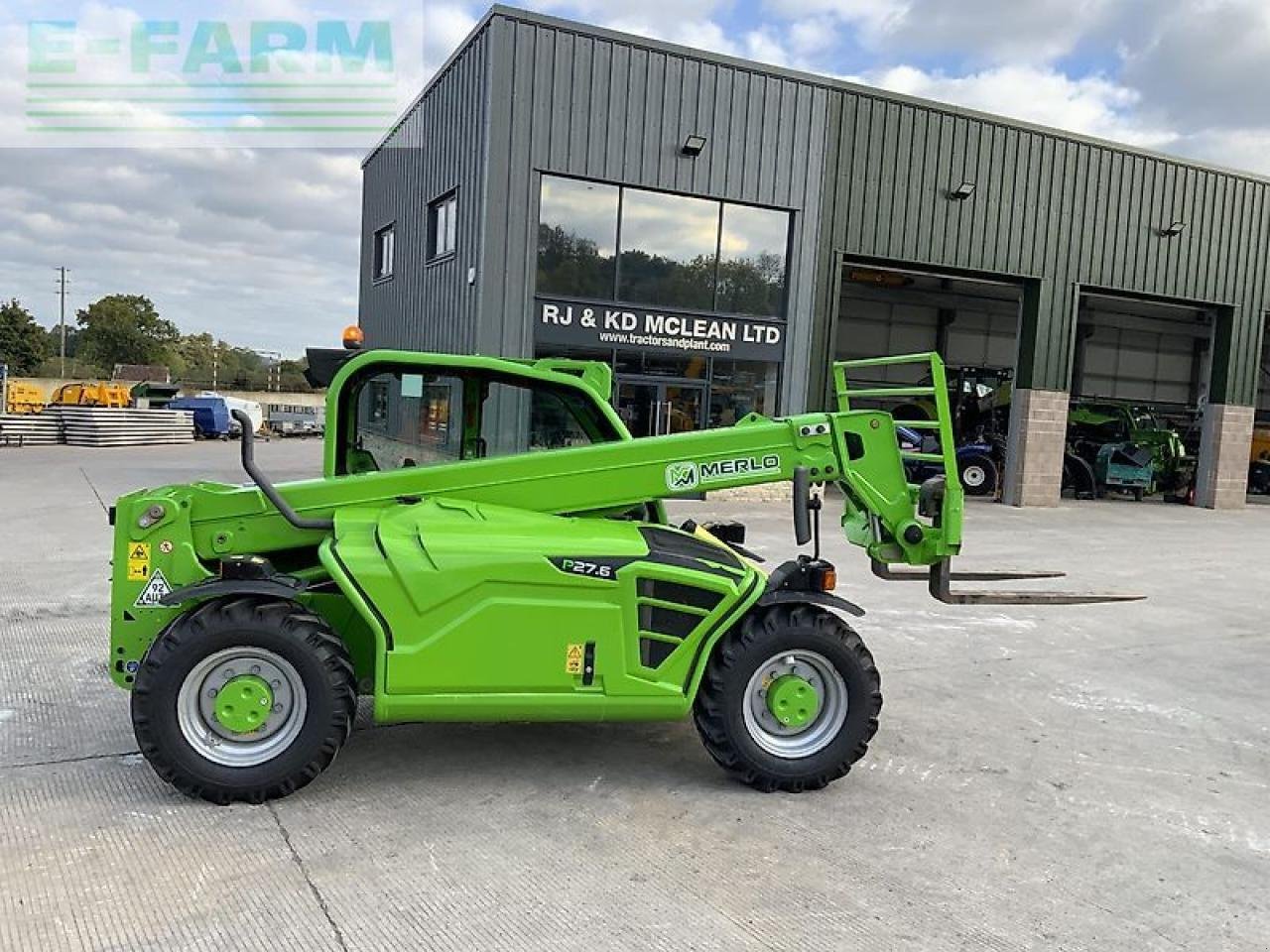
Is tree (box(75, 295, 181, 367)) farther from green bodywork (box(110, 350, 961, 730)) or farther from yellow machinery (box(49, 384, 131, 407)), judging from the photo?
green bodywork (box(110, 350, 961, 730))

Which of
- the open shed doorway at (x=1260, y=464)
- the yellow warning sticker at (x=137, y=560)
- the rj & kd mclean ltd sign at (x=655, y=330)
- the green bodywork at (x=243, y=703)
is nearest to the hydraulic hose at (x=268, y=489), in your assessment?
the yellow warning sticker at (x=137, y=560)

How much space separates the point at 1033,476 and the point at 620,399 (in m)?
9.09

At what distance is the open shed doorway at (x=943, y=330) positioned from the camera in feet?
75.4

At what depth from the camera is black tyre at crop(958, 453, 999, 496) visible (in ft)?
68.4

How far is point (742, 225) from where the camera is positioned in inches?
677

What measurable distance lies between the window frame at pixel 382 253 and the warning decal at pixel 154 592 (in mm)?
18011

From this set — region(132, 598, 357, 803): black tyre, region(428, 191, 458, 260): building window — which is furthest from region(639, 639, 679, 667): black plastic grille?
region(428, 191, 458, 260): building window

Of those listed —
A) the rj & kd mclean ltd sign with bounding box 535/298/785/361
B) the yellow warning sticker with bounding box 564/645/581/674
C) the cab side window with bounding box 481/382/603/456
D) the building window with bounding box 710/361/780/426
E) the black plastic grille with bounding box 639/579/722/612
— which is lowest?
the yellow warning sticker with bounding box 564/645/581/674

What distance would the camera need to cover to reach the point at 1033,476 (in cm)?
2016

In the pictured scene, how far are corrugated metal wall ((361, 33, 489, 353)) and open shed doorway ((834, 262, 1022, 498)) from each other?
1029cm

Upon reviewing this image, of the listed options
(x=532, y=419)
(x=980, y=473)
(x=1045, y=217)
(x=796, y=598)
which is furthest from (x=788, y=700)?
(x=1045, y=217)

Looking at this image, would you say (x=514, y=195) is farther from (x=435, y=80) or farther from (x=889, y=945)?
(x=889, y=945)

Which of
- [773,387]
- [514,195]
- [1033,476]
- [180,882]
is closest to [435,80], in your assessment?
[514,195]

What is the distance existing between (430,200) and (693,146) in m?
5.19
